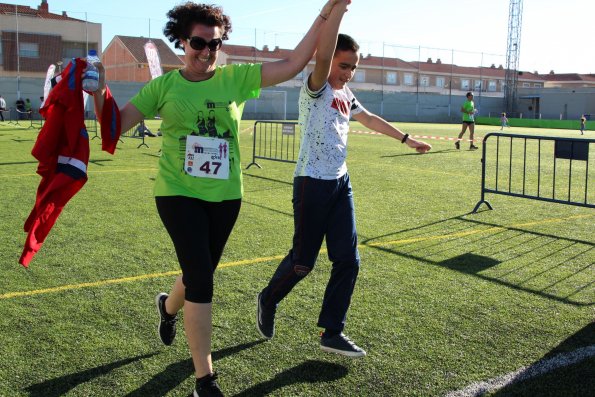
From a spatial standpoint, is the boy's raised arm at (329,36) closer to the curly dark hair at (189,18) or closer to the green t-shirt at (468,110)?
the curly dark hair at (189,18)

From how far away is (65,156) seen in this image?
3271 mm

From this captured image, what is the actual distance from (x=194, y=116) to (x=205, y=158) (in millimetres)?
233

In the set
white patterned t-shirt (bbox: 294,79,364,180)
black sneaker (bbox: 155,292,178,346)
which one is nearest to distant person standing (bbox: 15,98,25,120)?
black sneaker (bbox: 155,292,178,346)

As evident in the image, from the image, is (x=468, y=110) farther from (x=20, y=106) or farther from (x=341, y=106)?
(x=20, y=106)

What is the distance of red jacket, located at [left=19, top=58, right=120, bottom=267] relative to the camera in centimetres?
321

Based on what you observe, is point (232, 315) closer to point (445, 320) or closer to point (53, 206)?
point (445, 320)

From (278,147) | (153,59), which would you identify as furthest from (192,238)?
(278,147)

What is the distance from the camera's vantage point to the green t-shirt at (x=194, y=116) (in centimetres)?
344

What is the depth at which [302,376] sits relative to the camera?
3.75 m

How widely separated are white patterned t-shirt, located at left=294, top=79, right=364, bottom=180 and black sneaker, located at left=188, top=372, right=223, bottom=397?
141 cm

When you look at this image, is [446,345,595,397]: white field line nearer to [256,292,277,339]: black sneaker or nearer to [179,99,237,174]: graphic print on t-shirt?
[256,292,277,339]: black sneaker

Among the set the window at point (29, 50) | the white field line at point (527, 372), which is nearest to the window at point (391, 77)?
the window at point (29, 50)

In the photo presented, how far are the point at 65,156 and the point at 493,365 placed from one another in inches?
107

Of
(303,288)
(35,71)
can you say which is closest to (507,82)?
(35,71)
